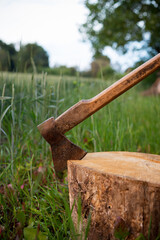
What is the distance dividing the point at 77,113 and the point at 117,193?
0.52 metres

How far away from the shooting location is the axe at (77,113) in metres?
1.26

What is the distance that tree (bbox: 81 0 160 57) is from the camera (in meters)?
10.9

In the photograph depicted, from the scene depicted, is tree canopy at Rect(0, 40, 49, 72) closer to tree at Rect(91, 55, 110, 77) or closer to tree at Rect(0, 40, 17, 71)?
tree at Rect(0, 40, 17, 71)

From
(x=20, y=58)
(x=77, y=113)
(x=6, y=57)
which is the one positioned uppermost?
(x=6, y=57)

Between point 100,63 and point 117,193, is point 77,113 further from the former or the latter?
point 100,63

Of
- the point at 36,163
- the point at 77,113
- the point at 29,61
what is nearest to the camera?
the point at 77,113

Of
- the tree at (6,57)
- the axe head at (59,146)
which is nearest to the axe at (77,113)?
the axe head at (59,146)

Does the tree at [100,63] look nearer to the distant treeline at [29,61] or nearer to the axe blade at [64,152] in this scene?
the distant treeline at [29,61]

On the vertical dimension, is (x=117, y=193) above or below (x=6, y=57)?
below

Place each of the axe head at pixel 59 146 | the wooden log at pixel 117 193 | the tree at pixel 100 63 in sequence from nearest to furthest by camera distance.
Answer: the wooden log at pixel 117 193
the axe head at pixel 59 146
the tree at pixel 100 63

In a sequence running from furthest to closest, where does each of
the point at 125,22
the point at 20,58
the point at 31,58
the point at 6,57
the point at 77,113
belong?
1. the point at 125,22
2. the point at 6,57
3. the point at 31,58
4. the point at 20,58
5. the point at 77,113

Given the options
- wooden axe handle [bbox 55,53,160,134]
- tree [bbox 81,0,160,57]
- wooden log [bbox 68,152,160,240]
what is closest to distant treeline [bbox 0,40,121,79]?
wooden axe handle [bbox 55,53,160,134]

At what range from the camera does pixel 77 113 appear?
4.21 feet

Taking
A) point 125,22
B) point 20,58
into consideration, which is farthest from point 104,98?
point 125,22
